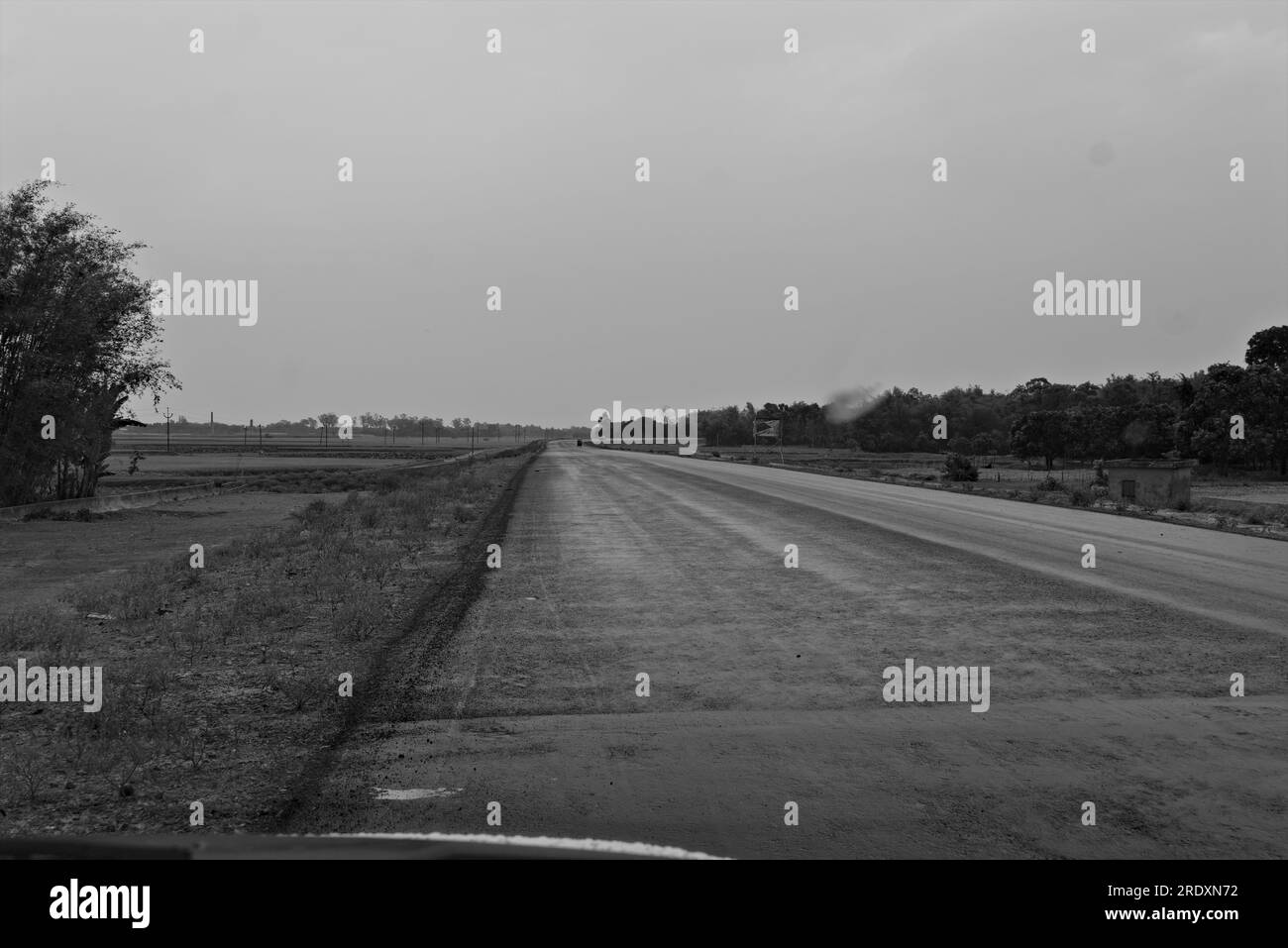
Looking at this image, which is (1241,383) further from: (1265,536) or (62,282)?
(62,282)

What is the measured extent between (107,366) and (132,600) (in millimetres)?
22357

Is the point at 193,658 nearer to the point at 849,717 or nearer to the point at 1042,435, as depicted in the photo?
the point at 849,717

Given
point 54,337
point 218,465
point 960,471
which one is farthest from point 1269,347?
point 218,465

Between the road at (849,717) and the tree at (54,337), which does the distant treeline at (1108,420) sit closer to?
the road at (849,717)

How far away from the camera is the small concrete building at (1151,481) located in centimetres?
2644

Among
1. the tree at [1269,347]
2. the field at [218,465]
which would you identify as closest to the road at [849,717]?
the field at [218,465]

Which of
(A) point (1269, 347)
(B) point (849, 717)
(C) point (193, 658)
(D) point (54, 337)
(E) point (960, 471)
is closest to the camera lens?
(B) point (849, 717)

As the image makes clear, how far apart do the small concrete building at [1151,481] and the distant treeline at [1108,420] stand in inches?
650

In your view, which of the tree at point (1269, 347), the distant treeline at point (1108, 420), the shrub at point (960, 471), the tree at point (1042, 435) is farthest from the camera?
the tree at point (1042, 435)

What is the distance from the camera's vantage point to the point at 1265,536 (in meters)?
17.8

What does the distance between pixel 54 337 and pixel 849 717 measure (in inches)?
1116

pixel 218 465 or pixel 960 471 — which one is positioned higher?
pixel 218 465

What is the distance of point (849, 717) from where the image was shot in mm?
6168
